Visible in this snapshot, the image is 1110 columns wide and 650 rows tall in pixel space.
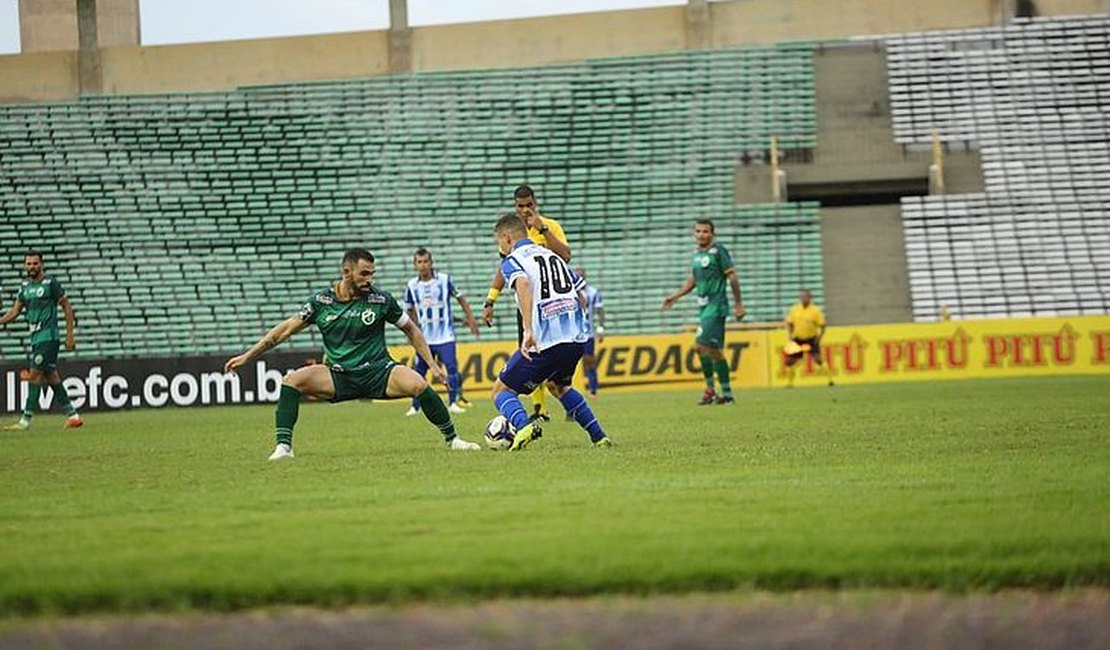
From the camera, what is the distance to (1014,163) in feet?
136

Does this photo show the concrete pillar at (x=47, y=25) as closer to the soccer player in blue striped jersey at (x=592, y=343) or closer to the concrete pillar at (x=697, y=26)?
the concrete pillar at (x=697, y=26)

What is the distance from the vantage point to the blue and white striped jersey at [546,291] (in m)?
13.2

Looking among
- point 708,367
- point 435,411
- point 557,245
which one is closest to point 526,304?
point 435,411

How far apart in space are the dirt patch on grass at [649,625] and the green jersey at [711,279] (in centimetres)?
1594

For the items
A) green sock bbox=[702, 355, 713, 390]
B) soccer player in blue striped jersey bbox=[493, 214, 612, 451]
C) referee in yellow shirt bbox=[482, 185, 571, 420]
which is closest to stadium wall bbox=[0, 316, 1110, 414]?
green sock bbox=[702, 355, 713, 390]

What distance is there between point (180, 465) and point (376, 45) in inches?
1435

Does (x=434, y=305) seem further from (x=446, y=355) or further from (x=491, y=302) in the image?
(x=491, y=302)

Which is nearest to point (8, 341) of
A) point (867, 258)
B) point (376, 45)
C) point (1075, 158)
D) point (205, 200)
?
point (205, 200)

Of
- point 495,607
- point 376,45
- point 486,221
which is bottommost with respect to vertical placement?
point 495,607

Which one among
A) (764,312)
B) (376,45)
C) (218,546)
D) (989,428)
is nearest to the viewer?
(218,546)

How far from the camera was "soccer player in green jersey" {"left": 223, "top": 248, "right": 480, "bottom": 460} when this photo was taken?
13.6 meters

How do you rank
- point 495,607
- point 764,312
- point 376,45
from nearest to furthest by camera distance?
point 495,607 → point 764,312 → point 376,45

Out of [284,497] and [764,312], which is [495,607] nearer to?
[284,497]

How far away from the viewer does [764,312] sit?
38375mm
